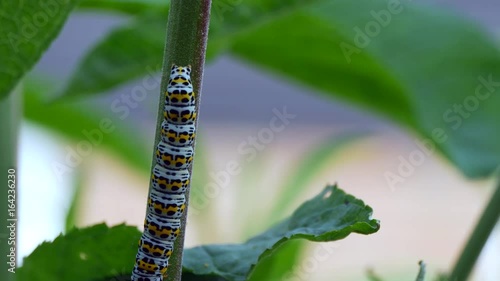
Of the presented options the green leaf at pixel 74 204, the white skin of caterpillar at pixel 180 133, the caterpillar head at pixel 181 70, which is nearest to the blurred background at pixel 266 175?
the green leaf at pixel 74 204

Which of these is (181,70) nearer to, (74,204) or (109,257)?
(109,257)

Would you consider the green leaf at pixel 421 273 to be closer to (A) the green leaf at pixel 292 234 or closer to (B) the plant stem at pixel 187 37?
(A) the green leaf at pixel 292 234

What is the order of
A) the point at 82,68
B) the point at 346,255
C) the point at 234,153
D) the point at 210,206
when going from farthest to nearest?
the point at 234,153, the point at 346,255, the point at 210,206, the point at 82,68

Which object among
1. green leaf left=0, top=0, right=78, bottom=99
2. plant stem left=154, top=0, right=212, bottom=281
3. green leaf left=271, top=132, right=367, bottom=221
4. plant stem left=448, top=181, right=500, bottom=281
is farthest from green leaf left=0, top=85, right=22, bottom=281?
green leaf left=271, top=132, right=367, bottom=221

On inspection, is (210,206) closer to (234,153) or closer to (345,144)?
(345,144)

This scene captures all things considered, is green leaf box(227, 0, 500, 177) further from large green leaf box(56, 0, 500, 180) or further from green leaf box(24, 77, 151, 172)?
green leaf box(24, 77, 151, 172)

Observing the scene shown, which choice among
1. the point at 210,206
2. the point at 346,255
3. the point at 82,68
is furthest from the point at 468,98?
the point at 346,255
